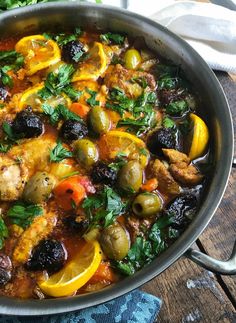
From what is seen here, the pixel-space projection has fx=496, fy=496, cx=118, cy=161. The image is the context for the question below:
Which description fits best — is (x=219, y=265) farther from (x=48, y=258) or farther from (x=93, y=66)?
(x=93, y=66)

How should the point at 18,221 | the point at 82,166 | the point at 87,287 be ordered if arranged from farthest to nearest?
the point at 82,166, the point at 18,221, the point at 87,287

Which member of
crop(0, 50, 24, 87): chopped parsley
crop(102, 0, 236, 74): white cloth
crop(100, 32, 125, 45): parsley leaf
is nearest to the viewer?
crop(0, 50, 24, 87): chopped parsley

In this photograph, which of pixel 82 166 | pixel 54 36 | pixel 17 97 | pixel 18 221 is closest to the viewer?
pixel 18 221

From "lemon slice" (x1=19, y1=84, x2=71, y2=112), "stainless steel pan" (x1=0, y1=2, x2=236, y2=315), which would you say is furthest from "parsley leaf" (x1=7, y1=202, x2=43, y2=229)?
"lemon slice" (x1=19, y1=84, x2=71, y2=112)

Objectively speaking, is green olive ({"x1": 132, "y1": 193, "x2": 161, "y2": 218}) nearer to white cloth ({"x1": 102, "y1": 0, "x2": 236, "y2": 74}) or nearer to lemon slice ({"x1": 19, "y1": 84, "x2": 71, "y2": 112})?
lemon slice ({"x1": 19, "y1": 84, "x2": 71, "y2": 112})

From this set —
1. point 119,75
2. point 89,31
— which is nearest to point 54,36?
point 89,31

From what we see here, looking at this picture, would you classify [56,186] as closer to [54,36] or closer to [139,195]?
[139,195]

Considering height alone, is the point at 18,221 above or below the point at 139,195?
below
